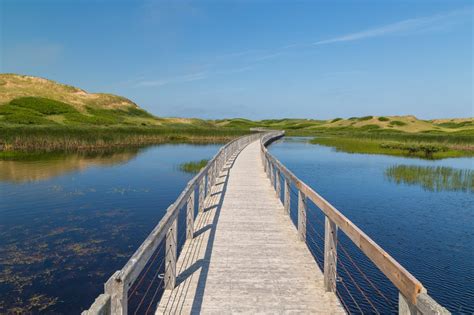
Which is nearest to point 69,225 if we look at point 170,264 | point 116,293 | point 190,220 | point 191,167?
point 190,220

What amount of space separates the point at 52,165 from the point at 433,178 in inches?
1005

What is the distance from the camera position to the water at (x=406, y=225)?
788cm

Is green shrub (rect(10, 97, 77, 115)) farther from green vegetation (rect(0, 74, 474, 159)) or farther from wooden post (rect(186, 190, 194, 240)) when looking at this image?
wooden post (rect(186, 190, 194, 240))

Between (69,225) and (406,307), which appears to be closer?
(406,307)

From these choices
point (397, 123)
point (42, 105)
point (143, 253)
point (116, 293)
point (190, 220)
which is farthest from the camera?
point (397, 123)

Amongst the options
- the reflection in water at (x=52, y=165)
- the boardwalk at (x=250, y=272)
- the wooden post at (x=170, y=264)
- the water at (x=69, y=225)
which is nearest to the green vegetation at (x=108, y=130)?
the reflection in water at (x=52, y=165)

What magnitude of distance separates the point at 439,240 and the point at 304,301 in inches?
332

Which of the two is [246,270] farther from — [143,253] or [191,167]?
[191,167]

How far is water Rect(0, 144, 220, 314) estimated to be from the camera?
8.16 meters

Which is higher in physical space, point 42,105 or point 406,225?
point 42,105

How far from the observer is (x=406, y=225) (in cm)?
1271

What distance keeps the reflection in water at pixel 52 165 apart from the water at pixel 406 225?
1548cm

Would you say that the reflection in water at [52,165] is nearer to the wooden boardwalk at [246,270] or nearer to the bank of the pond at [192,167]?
the bank of the pond at [192,167]

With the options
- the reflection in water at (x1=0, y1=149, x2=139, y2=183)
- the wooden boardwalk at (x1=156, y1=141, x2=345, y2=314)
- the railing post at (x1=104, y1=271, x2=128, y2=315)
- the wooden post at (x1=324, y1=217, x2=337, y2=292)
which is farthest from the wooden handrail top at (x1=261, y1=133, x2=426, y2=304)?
the reflection in water at (x1=0, y1=149, x2=139, y2=183)
